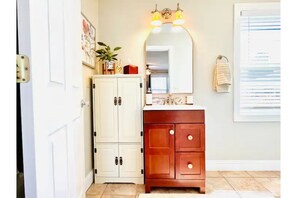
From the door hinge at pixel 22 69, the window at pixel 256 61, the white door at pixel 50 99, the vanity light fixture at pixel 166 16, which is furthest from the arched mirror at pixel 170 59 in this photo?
the door hinge at pixel 22 69

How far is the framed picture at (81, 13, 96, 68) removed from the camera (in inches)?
95.5

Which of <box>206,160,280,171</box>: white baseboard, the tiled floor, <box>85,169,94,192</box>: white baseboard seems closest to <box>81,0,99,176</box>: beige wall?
<box>85,169,94,192</box>: white baseboard

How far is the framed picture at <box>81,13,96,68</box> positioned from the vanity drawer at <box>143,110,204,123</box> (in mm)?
843

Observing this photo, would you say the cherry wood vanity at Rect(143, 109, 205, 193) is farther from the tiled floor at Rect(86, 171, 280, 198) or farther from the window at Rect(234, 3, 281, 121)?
the window at Rect(234, 3, 281, 121)

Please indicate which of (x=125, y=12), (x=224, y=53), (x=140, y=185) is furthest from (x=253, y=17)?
(x=140, y=185)

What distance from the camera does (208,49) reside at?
315 cm

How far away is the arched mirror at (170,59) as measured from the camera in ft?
10.2

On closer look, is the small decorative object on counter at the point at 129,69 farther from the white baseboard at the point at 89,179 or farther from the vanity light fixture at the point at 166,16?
the white baseboard at the point at 89,179

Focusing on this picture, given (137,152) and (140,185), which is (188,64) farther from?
(140,185)

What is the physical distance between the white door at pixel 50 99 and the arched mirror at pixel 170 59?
5.96 feet

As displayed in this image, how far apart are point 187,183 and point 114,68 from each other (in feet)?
5.03

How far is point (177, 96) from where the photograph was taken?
315cm

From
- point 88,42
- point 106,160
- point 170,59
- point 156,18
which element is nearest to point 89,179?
point 106,160

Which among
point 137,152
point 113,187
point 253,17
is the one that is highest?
point 253,17
